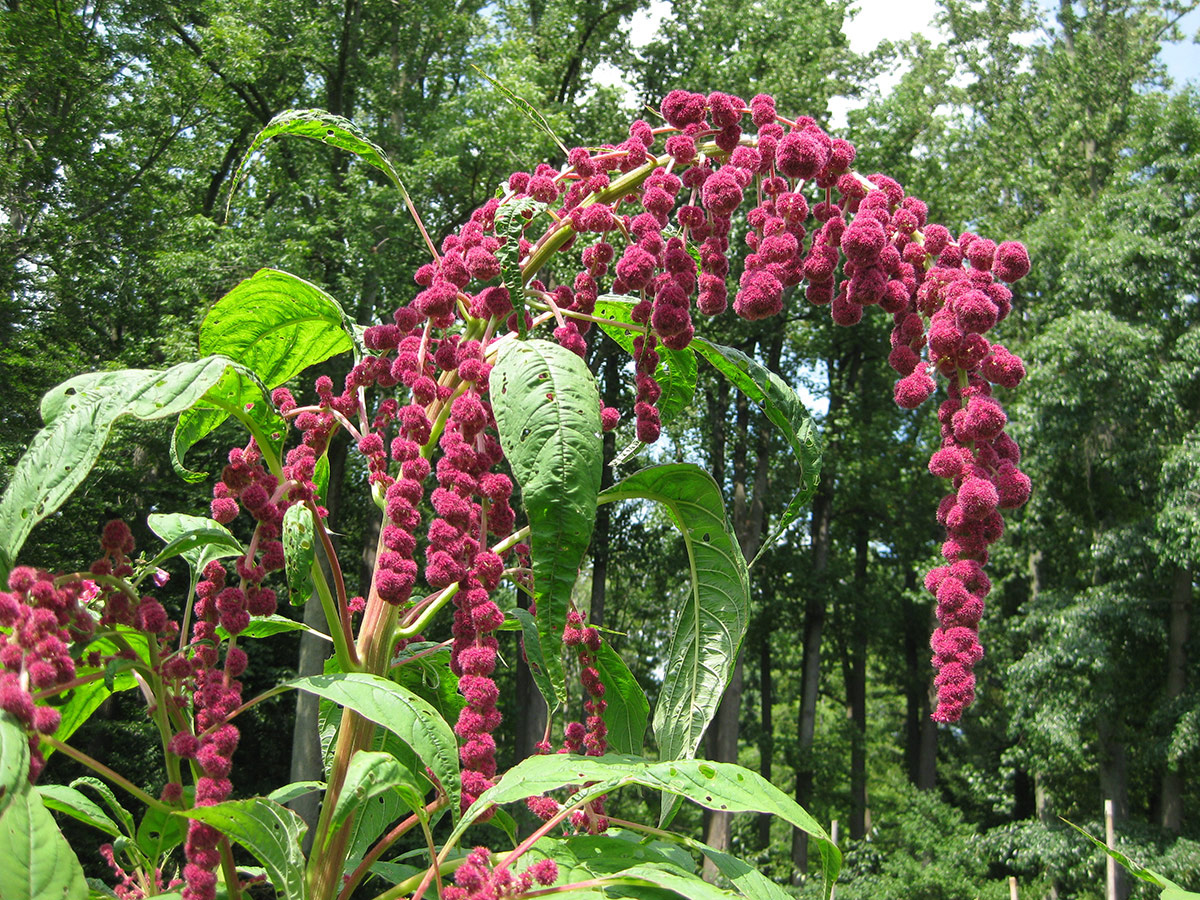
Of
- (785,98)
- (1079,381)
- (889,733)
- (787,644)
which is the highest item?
(785,98)

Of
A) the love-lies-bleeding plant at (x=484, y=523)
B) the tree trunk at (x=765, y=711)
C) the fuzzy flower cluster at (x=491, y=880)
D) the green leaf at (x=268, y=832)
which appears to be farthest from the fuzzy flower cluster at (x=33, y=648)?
the tree trunk at (x=765, y=711)

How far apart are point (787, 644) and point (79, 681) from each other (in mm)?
27568

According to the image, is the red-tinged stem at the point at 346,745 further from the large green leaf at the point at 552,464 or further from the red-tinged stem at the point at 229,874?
the large green leaf at the point at 552,464

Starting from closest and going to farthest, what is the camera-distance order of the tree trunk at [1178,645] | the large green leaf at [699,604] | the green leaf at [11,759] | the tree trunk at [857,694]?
the green leaf at [11,759] < the large green leaf at [699,604] < the tree trunk at [1178,645] < the tree trunk at [857,694]

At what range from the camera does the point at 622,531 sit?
22969mm

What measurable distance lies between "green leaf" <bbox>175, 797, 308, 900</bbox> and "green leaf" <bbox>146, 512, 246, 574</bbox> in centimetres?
32

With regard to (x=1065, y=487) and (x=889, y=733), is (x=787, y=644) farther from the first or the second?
(x=1065, y=487)

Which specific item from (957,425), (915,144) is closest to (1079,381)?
(915,144)

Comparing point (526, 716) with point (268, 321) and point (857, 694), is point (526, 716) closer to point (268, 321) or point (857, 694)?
point (857, 694)

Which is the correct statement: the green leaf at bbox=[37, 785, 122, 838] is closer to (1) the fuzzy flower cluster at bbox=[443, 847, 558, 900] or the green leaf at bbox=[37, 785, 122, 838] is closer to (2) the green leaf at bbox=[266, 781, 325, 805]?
(2) the green leaf at bbox=[266, 781, 325, 805]

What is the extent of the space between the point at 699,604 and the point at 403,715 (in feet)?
1.67

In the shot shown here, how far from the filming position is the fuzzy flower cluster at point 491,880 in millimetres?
892

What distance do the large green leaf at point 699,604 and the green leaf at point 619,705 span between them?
205 millimetres

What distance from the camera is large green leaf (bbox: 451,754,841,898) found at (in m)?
0.95
